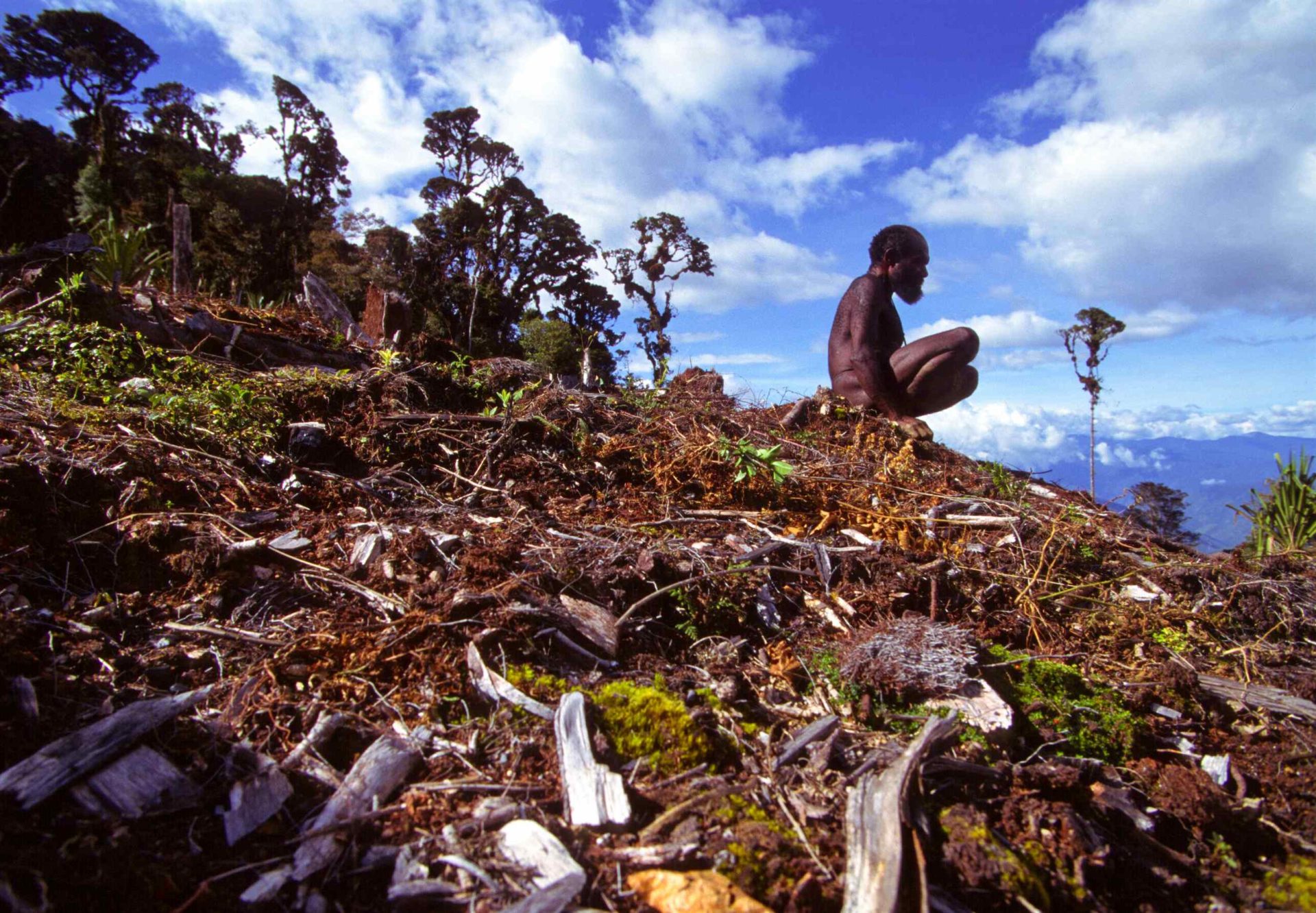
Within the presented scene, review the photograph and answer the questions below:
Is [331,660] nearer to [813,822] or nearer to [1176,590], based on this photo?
[813,822]

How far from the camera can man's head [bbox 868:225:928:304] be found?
223 inches

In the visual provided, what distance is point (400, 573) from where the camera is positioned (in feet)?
8.26

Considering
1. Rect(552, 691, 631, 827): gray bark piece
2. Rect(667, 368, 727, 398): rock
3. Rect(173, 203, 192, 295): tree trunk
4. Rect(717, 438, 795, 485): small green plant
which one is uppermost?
Rect(173, 203, 192, 295): tree trunk

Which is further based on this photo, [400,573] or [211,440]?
[211,440]

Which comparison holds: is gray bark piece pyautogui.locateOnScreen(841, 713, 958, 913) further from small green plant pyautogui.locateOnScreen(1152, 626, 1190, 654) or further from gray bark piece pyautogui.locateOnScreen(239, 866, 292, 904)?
small green plant pyautogui.locateOnScreen(1152, 626, 1190, 654)

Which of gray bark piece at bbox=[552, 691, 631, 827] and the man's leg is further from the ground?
the man's leg

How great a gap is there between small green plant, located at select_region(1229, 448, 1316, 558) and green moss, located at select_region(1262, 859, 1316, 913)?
10.8 feet

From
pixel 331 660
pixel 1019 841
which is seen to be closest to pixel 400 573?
pixel 331 660

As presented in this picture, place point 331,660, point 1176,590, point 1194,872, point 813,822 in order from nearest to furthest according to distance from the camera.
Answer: point 813,822
point 1194,872
point 331,660
point 1176,590

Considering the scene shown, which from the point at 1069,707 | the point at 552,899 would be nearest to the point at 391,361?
the point at 552,899

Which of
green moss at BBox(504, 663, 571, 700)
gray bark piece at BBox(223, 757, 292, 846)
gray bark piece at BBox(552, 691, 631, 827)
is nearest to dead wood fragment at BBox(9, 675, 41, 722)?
gray bark piece at BBox(223, 757, 292, 846)

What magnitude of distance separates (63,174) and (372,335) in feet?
62.7

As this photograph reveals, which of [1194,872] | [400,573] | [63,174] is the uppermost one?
[63,174]

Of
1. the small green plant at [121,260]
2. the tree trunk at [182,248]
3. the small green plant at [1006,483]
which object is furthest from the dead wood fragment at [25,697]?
the tree trunk at [182,248]
